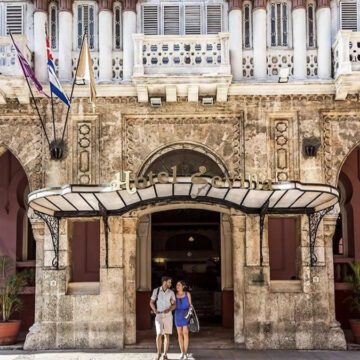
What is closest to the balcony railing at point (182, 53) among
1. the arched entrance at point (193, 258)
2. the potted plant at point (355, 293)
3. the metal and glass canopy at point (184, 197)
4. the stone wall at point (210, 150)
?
the stone wall at point (210, 150)

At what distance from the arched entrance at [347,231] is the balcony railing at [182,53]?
17.3 ft

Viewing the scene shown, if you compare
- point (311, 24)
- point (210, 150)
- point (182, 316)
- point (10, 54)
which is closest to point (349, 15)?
point (311, 24)

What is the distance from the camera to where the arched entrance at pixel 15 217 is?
63.4 ft

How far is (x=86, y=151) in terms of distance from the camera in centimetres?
1659

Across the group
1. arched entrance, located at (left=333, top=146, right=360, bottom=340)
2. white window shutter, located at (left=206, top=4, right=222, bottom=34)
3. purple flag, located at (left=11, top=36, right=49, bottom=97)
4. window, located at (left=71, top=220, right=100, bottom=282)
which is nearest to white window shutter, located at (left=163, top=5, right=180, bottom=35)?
white window shutter, located at (left=206, top=4, right=222, bottom=34)

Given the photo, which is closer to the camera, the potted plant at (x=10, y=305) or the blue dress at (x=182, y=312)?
the blue dress at (x=182, y=312)

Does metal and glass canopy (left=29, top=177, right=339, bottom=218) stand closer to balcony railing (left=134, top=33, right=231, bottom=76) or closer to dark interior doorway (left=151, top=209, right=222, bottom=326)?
balcony railing (left=134, top=33, right=231, bottom=76)

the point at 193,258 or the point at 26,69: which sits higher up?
the point at 26,69

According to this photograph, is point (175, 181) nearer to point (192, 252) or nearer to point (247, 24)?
point (247, 24)

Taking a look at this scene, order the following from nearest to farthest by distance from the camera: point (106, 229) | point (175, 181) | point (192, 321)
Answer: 1. point (175, 181)
2. point (192, 321)
3. point (106, 229)

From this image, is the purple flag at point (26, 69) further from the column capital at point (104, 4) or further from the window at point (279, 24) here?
the window at point (279, 24)

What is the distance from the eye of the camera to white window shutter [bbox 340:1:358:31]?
55.5 feet

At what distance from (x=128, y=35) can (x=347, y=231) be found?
8209mm

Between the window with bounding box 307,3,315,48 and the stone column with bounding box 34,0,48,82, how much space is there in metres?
6.30
